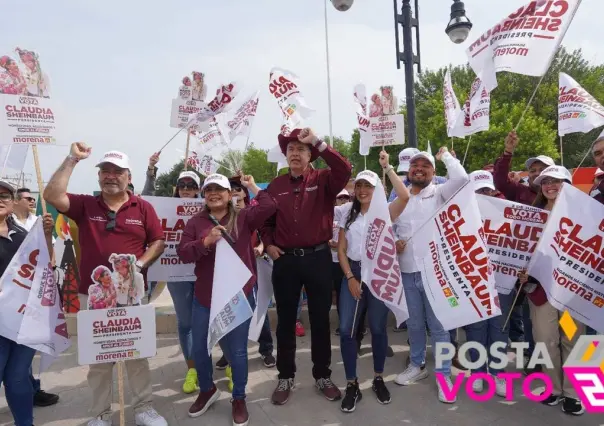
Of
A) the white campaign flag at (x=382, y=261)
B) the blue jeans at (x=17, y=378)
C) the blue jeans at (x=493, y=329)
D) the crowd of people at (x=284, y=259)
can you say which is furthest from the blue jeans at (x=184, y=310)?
the blue jeans at (x=493, y=329)

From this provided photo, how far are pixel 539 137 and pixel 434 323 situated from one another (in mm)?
19308

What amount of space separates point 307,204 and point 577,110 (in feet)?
15.1

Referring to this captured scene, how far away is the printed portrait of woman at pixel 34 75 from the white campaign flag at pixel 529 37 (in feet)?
13.9

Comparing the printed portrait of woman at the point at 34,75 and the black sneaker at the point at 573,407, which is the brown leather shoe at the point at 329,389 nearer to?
the black sneaker at the point at 573,407

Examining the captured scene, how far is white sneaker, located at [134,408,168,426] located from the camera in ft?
11.4

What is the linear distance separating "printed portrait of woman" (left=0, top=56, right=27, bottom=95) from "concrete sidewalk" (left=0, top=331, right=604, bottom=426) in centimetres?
286

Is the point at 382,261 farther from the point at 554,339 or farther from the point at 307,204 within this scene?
the point at 554,339

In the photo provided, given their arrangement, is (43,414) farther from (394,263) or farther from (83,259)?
(394,263)

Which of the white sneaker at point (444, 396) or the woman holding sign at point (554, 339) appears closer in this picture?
the woman holding sign at point (554, 339)

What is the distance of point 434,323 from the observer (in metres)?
4.00

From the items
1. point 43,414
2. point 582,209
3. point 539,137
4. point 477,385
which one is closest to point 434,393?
point 477,385

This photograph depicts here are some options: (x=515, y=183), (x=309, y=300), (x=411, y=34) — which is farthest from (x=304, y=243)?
(x=411, y=34)

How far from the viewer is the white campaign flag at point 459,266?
3.56m

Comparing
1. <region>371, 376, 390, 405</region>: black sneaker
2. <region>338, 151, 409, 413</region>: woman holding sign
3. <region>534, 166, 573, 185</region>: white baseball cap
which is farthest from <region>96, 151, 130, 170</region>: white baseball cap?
<region>534, 166, 573, 185</region>: white baseball cap
